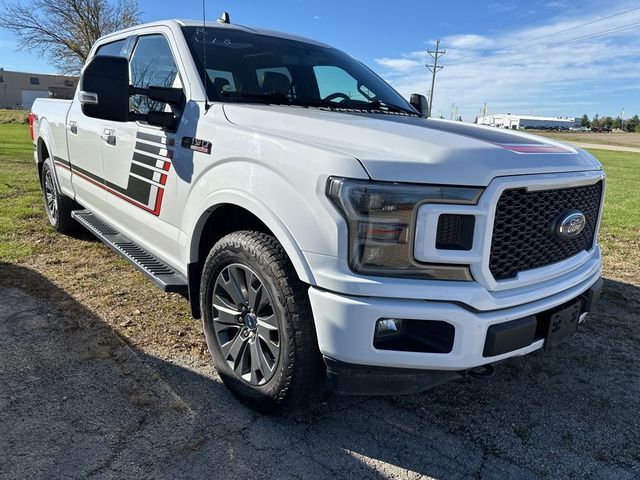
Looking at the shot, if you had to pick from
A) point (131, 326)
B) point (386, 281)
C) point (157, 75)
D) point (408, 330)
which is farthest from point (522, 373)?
point (157, 75)

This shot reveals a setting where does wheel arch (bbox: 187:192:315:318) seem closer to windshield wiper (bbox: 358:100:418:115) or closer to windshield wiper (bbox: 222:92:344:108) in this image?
windshield wiper (bbox: 222:92:344:108)

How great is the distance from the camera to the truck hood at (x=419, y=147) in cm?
200

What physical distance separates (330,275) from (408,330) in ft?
1.36

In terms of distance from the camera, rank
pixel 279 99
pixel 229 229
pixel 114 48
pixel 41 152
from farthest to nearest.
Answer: pixel 41 152
pixel 114 48
pixel 279 99
pixel 229 229

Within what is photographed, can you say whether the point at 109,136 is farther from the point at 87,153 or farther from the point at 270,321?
the point at 270,321

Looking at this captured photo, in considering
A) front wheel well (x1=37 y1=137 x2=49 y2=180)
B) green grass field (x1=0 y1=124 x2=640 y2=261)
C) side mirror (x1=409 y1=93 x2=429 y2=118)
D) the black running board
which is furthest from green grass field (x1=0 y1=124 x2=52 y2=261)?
side mirror (x1=409 y1=93 x2=429 y2=118)

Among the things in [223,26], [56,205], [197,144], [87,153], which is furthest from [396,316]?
[56,205]

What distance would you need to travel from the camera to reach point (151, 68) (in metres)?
3.59

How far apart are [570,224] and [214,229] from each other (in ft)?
6.17

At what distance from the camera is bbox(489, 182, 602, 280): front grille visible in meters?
2.12

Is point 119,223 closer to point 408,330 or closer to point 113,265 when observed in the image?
point 113,265

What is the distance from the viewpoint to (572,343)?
368 cm

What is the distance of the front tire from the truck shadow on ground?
0.67ft

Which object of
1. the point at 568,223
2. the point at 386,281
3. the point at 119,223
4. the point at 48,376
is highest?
the point at 568,223
